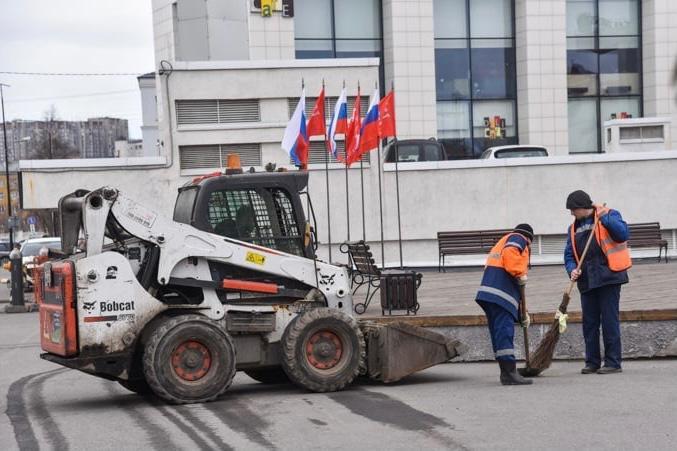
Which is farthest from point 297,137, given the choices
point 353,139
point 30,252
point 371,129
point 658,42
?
point 658,42

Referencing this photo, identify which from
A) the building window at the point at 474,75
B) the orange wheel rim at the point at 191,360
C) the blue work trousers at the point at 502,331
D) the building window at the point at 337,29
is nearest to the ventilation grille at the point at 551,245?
the building window at the point at 474,75

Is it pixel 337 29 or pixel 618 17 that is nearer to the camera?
pixel 337 29

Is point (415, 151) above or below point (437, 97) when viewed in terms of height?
below

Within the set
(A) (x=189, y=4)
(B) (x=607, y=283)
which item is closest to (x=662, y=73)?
(A) (x=189, y=4)

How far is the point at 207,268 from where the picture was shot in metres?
11.2

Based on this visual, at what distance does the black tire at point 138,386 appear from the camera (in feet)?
38.0

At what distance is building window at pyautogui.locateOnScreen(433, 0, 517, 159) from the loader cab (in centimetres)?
3089

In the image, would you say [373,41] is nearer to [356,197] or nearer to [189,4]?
[189,4]

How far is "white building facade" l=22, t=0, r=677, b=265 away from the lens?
89.3ft

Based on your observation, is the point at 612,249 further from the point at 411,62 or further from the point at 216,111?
the point at 411,62

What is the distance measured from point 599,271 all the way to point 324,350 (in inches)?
121

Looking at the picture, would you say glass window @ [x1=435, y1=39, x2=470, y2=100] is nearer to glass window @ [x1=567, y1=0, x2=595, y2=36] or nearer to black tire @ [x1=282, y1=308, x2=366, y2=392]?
glass window @ [x1=567, y1=0, x2=595, y2=36]

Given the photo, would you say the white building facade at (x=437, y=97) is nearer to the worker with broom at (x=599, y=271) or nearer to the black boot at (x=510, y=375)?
the worker with broom at (x=599, y=271)

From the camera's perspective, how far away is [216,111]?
2731 cm
